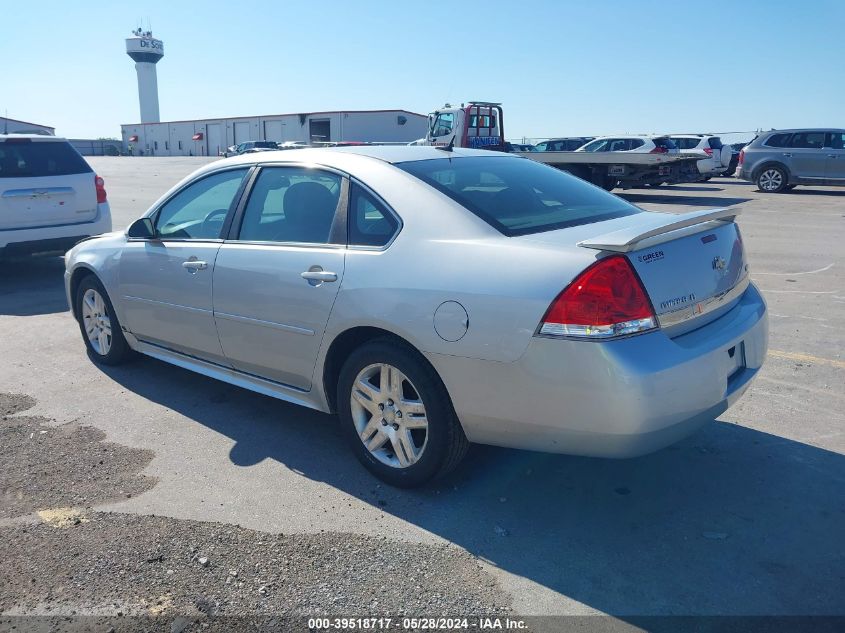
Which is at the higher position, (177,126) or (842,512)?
(177,126)

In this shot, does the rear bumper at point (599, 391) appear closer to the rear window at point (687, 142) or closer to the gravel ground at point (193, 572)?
the gravel ground at point (193, 572)

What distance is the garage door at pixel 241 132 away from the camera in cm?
6706

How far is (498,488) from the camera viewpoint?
3.61 m

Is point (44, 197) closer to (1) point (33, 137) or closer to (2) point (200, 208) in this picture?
(1) point (33, 137)

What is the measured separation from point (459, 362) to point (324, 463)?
1209mm

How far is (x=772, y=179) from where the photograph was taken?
21156mm

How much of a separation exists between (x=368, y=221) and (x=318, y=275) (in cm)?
37

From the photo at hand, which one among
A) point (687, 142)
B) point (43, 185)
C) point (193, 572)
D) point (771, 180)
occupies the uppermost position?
point (687, 142)

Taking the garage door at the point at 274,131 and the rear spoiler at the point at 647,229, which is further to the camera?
the garage door at the point at 274,131

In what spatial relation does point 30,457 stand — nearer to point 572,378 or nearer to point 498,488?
point 498,488

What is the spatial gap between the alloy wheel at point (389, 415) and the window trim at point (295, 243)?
2.33ft

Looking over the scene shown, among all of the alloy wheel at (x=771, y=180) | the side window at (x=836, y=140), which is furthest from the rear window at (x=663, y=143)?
the side window at (x=836, y=140)

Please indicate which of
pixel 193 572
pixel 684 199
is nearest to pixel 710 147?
pixel 684 199

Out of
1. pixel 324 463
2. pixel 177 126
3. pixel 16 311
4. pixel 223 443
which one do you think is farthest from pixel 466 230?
pixel 177 126
